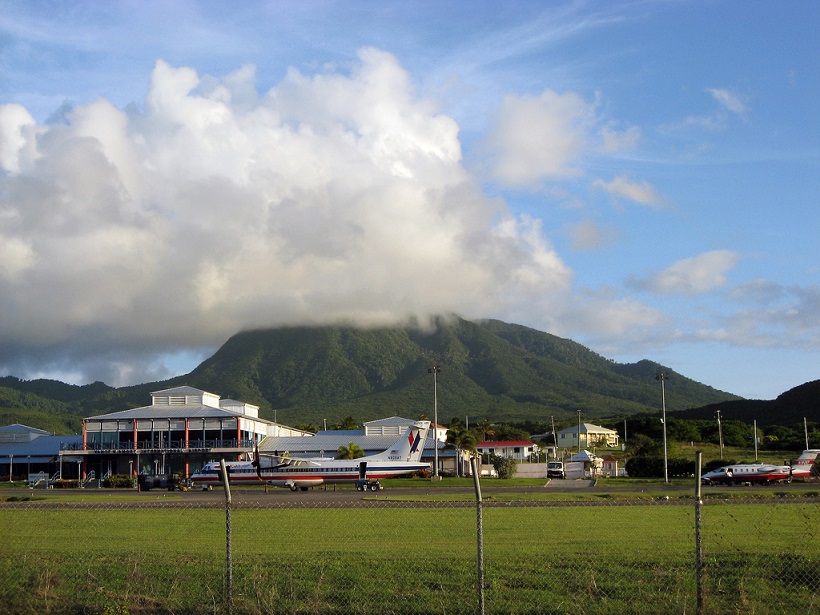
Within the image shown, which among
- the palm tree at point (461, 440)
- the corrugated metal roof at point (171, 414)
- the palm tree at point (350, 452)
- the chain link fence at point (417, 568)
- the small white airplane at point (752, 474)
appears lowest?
the small white airplane at point (752, 474)

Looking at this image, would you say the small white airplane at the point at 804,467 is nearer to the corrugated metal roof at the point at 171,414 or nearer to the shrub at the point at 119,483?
the corrugated metal roof at the point at 171,414

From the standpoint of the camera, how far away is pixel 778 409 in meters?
173

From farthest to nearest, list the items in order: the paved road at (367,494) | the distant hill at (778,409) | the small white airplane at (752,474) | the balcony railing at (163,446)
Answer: the distant hill at (778,409) → the balcony railing at (163,446) → the small white airplane at (752,474) → the paved road at (367,494)

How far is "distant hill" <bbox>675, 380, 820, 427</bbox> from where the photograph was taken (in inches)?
6373

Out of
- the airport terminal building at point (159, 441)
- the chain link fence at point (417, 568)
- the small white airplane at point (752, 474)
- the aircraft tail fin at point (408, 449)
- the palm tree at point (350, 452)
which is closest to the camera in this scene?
the chain link fence at point (417, 568)

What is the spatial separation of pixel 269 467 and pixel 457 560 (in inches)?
1949

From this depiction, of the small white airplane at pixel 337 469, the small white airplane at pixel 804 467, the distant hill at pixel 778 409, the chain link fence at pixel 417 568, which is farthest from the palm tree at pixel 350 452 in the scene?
the distant hill at pixel 778 409

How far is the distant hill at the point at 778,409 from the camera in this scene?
162 metres

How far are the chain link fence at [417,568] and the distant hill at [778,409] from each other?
499ft

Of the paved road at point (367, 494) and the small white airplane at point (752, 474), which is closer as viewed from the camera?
the paved road at point (367, 494)

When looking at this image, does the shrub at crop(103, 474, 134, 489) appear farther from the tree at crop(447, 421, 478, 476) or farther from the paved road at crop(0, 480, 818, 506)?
the tree at crop(447, 421, 478, 476)

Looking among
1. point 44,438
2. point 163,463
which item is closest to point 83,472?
point 163,463

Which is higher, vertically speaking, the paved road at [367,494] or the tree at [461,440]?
the tree at [461,440]

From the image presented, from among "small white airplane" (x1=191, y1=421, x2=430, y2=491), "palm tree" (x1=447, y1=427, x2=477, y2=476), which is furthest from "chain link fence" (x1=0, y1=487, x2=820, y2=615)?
"palm tree" (x1=447, y1=427, x2=477, y2=476)
